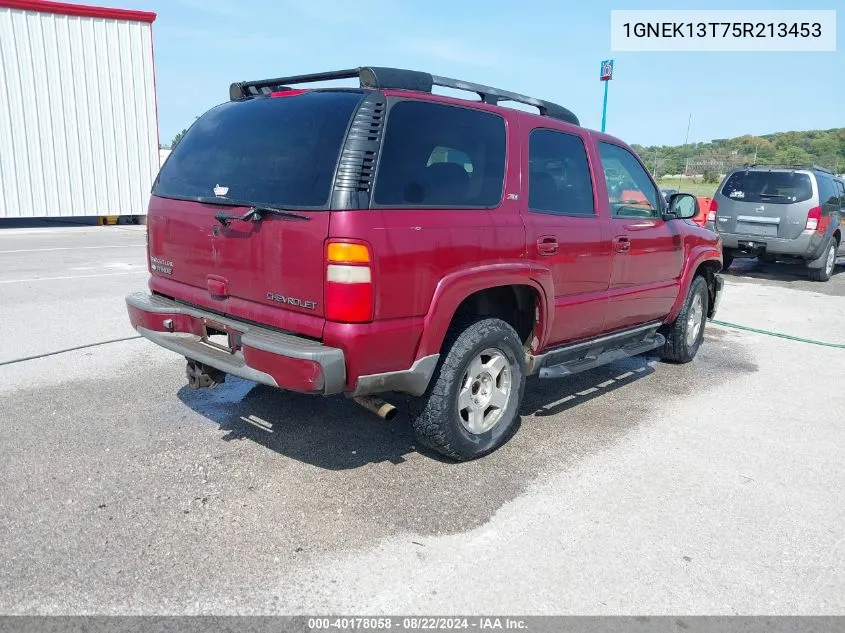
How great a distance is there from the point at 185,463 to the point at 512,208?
7.58 feet

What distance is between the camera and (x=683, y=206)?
18.2 feet

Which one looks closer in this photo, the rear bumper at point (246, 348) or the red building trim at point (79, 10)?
the rear bumper at point (246, 348)

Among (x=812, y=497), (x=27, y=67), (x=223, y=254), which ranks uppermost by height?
(x=27, y=67)

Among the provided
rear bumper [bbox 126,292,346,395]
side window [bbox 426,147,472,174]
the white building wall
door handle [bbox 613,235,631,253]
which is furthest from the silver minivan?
the white building wall

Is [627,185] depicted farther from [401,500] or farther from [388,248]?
[401,500]

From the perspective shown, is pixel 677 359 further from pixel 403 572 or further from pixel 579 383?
pixel 403 572

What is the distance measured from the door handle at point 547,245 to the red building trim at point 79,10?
17.3 m

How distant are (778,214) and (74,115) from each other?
16529mm

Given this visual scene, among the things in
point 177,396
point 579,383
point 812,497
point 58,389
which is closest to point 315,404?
point 177,396

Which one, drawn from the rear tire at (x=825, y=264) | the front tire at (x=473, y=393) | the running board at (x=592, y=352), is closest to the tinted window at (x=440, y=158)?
the front tire at (x=473, y=393)

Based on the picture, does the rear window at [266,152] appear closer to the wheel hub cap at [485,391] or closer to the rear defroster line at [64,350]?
the wheel hub cap at [485,391]

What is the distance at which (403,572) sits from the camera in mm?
2766

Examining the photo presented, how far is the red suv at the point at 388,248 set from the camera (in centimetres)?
307

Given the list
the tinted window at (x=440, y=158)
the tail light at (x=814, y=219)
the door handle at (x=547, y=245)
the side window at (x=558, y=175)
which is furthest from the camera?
the tail light at (x=814, y=219)
